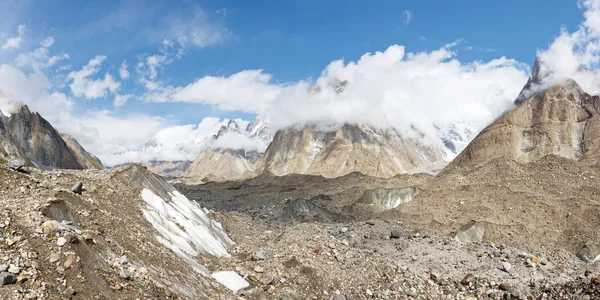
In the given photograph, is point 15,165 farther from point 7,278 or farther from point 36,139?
point 36,139

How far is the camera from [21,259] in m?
9.95

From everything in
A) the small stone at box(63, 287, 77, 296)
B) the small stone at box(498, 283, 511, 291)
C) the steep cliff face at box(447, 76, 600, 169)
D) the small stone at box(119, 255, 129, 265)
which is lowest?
the small stone at box(498, 283, 511, 291)

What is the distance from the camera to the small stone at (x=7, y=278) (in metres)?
9.01

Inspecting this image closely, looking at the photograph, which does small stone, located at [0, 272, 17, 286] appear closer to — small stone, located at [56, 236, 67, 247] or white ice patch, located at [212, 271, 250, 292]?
small stone, located at [56, 236, 67, 247]

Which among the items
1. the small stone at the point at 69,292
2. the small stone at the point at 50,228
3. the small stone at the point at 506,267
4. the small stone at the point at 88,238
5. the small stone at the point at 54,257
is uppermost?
the small stone at the point at 50,228

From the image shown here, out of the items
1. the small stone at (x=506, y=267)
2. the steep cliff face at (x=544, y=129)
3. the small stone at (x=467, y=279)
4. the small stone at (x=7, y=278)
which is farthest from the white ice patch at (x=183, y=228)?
the steep cliff face at (x=544, y=129)

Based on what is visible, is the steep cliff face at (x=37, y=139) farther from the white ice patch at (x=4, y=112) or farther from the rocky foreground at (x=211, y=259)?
the rocky foreground at (x=211, y=259)

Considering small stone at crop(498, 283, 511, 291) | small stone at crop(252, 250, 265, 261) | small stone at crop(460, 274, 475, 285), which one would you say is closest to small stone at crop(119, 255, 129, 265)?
small stone at crop(252, 250, 265, 261)

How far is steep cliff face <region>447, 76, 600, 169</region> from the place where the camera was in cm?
11619

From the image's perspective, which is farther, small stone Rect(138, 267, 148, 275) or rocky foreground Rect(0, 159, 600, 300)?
small stone Rect(138, 267, 148, 275)

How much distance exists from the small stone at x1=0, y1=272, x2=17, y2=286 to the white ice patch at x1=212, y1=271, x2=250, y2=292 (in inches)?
316

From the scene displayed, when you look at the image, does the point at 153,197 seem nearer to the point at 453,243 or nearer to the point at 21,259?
Result: the point at 21,259

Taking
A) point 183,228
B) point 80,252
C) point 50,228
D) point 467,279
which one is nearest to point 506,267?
point 467,279

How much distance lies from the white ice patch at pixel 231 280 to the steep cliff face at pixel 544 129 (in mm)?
107824
